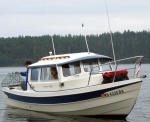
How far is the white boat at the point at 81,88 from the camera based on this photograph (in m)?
17.1

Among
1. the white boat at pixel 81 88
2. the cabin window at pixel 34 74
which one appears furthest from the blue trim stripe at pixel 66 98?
the cabin window at pixel 34 74

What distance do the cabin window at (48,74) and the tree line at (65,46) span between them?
110566mm

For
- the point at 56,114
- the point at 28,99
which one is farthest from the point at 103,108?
the point at 28,99

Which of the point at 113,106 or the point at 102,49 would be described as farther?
the point at 102,49

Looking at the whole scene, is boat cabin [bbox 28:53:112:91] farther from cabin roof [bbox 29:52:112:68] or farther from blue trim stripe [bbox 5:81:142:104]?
blue trim stripe [bbox 5:81:142:104]

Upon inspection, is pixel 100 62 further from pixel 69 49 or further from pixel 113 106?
pixel 69 49

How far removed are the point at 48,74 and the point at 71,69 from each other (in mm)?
1133

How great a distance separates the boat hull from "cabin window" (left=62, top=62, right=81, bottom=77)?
3.89 ft

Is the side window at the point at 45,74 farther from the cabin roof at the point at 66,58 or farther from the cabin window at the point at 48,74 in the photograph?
the cabin roof at the point at 66,58

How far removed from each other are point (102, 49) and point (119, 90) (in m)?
118

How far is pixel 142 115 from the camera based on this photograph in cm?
1970

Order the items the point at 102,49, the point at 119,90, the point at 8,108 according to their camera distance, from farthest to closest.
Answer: the point at 102,49 < the point at 8,108 < the point at 119,90

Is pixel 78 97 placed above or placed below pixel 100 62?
below

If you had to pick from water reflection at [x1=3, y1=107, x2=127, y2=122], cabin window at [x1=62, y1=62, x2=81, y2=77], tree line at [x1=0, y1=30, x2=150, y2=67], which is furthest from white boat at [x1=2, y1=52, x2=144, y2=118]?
tree line at [x1=0, y1=30, x2=150, y2=67]
